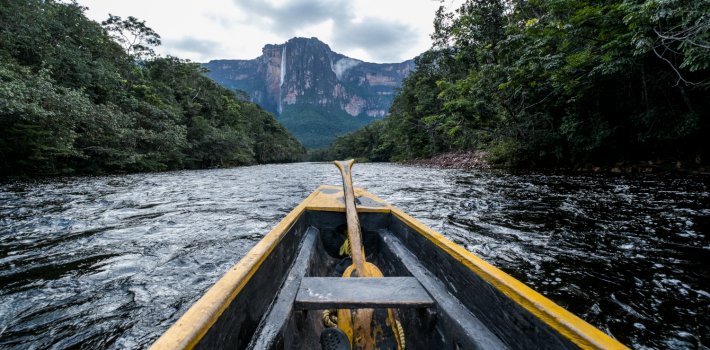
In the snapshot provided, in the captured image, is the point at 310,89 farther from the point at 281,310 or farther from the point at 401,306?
the point at 401,306

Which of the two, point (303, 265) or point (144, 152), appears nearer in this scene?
point (303, 265)

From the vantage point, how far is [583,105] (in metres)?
9.46

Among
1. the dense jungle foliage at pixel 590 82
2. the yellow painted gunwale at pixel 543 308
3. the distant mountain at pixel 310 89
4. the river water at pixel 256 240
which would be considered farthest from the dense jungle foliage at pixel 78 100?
the distant mountain at pixel 310 89

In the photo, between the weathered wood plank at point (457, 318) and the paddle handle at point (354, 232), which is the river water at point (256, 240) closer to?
the weathered wood plank at point (457, 318)

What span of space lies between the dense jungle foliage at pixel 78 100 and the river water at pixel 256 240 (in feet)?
19.1

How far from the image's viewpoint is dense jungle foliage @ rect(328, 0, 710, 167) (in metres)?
5.85

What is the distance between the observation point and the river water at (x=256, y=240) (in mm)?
1996

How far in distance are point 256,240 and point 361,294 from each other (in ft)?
8.97

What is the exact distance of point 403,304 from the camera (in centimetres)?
153

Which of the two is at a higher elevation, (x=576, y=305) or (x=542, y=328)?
(x=542, y=328)

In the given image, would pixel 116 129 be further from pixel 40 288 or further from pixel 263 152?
pixel 263 152

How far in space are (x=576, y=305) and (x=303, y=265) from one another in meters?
2.13

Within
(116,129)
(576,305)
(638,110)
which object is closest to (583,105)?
(638,110)

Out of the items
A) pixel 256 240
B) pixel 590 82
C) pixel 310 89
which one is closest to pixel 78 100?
pixel 256 240
